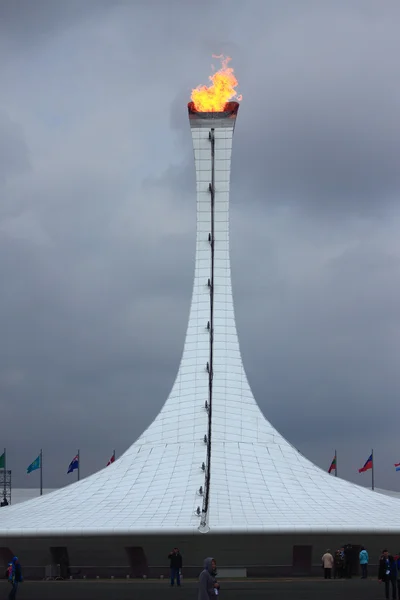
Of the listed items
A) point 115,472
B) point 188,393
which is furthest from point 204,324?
A: point 115,472

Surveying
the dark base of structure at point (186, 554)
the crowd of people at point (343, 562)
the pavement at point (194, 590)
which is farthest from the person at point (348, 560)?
the pavement at point (194, 590)

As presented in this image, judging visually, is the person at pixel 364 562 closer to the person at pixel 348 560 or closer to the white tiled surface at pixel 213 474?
the person at pixel 348 560

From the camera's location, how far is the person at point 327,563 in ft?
103

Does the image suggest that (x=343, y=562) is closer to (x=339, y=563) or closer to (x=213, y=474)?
(x=339, y=563)

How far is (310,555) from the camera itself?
34.1 m

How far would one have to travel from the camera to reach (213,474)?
35469mm

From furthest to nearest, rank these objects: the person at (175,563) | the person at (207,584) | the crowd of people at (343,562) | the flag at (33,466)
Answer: the flag at (33,466) → the crowd of people at (343,562) → the person at (175,563) → the person at (207,584)

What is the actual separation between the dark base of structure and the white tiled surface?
0.83 metres

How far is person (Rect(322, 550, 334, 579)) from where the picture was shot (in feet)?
103

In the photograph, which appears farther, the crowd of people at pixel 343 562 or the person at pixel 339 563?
the person at pixel 339 563

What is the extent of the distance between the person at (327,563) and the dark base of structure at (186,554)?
157 centimetres

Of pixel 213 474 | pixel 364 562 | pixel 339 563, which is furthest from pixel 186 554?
pixel 364 562

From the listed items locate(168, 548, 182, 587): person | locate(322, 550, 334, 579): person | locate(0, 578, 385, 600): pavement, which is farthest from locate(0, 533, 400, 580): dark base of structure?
locate(168, 548, 182, 587): person

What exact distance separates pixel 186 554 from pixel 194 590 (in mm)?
6135
